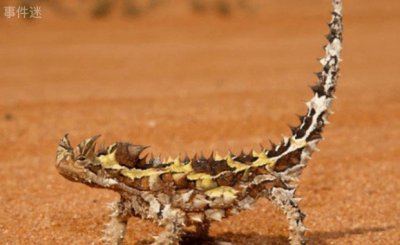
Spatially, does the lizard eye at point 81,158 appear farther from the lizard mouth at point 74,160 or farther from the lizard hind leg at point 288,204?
the lizard hind leg at point 288,204

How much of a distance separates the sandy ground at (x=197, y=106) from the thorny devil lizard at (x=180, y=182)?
73 cm

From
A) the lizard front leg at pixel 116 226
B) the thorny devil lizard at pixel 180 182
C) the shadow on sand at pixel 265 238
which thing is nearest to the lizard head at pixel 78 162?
the thorny devil lizard at pixel 180 182

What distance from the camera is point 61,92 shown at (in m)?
12.4

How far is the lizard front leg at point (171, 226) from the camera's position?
159 inches

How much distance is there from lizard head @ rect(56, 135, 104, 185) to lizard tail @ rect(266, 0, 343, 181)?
1.04 meters

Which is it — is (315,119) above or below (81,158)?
above

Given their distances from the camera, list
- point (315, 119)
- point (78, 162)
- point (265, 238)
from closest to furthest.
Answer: point (78, 162) → point (315, 119) → point (265, 238)

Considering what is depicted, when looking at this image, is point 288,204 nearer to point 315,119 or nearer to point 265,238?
point 315,119

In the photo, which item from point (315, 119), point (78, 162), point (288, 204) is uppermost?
point (315, 119)

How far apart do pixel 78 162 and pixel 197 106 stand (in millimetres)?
6607

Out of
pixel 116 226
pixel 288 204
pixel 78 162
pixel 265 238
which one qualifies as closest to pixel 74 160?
pixel 78 162

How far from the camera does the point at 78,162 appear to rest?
13.1ft

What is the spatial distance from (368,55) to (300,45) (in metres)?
2.03

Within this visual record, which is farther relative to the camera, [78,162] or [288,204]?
[288,204]
